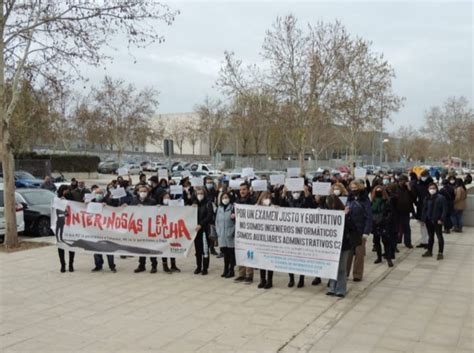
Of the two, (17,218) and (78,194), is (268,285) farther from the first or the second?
(17,218)

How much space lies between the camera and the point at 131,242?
962 cm

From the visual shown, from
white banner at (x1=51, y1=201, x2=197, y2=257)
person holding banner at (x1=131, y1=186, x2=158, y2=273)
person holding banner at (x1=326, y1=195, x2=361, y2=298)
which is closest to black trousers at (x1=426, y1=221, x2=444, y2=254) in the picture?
person holding banner at (x1=326, y1=195, x2=361, y2=298)

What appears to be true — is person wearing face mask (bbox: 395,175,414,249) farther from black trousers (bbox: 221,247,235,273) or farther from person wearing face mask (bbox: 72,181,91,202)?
person wearing face mask (bbox: 72,181,91,202)

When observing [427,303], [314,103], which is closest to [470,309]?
[427,303]

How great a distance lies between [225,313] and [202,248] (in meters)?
2.57

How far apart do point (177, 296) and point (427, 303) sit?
12.9ft

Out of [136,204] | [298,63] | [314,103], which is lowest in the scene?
[136,204]

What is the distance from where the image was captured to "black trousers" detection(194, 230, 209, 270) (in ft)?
30.2

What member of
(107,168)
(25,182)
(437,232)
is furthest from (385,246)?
(107,168)

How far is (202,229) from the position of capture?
9.15 metres

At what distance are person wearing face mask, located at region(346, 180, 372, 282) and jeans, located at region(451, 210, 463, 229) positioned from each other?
779 centimetres

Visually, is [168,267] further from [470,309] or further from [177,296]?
[470,309]

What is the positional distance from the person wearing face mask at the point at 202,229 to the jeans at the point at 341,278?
8.56ft

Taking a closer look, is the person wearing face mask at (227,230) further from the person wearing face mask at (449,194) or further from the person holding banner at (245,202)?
the person wearing face mask at (449,194)
